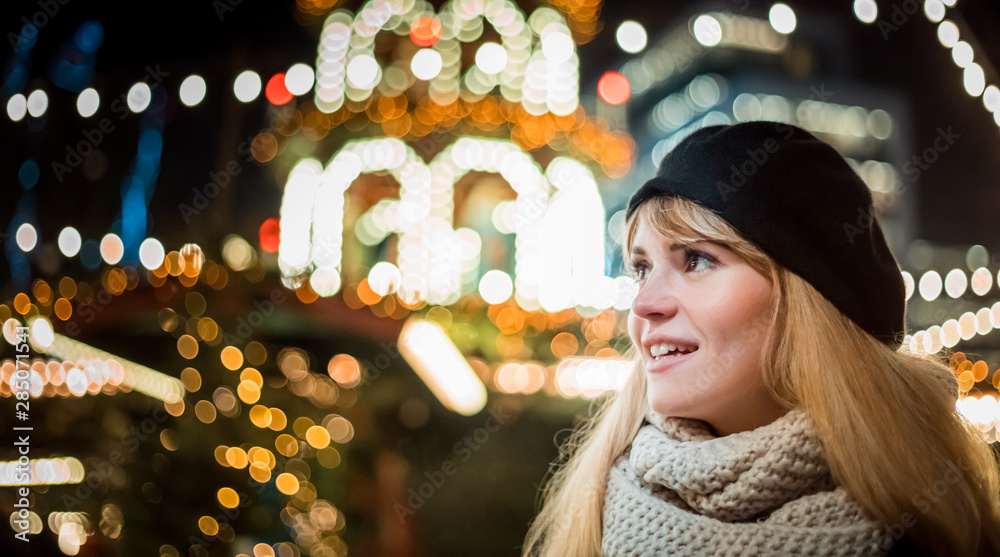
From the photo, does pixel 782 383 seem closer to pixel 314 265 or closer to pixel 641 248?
pixel 641 248

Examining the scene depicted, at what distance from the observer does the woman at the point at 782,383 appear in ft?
4.85

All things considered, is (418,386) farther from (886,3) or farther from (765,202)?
(886,3)

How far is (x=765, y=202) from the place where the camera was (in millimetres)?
1546

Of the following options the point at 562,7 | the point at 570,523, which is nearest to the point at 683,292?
the point at 570,523

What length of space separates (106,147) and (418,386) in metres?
2.83

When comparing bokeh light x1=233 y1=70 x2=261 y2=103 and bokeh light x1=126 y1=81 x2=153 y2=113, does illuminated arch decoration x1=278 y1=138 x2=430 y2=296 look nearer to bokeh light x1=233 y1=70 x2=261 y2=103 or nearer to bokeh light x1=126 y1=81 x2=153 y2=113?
bokeh light x1=233 y1=70 x2=261 y2=103

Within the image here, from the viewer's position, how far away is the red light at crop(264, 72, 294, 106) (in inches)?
163

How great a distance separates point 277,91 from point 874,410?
3.92 metres

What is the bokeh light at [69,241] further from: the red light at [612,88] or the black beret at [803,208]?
the red light at [612,88]

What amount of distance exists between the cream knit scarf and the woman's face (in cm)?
10

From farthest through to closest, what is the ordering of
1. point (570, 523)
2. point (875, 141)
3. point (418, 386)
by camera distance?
point (875, 141) → point (418, 386) → point (570, 523)

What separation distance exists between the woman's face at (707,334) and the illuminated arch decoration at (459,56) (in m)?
2.94

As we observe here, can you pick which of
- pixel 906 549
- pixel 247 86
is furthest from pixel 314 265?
pixel 906 549

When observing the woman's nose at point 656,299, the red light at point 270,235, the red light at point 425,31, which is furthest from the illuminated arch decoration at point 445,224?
the woman's nose at point 656,299
